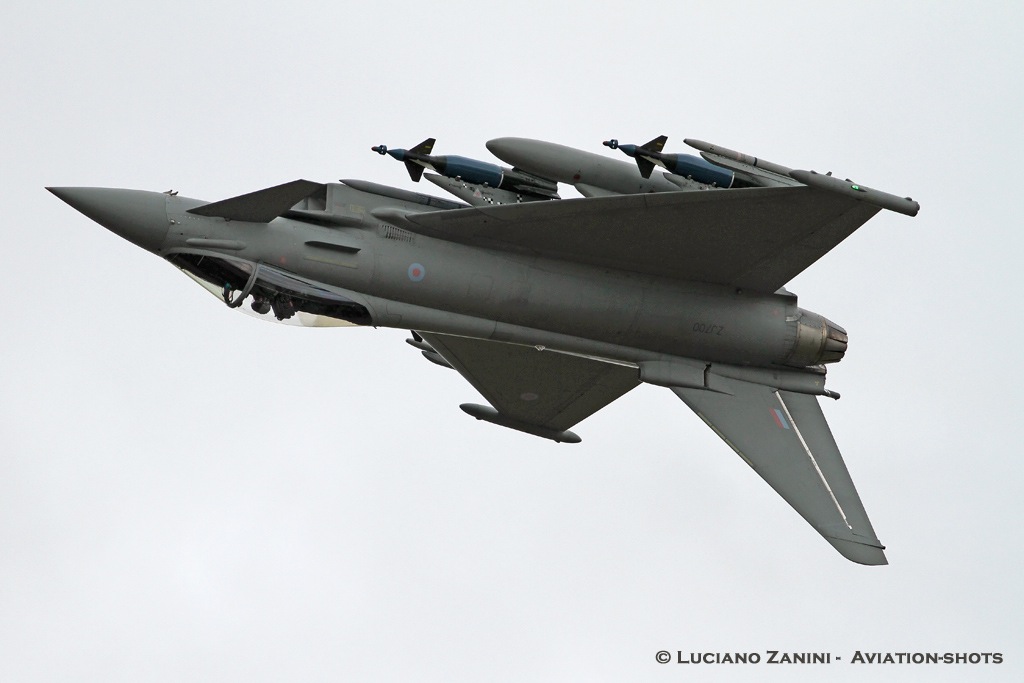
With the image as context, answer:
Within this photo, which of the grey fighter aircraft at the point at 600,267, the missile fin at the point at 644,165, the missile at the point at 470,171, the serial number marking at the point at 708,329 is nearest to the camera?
the grey fighter aircraft at the point at 600,267

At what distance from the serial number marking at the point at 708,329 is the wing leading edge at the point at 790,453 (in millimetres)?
896

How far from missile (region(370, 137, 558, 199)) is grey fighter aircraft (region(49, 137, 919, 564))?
46mm

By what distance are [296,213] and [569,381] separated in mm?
6277

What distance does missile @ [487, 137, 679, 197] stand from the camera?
20125 mm

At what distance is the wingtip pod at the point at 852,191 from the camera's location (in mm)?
20188

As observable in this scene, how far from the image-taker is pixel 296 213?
19.3 m

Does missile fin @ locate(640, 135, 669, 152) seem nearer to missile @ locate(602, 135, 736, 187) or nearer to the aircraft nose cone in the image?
missile @ locate(602, 135, 736, 187)

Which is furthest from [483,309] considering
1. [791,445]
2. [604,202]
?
[791,445]

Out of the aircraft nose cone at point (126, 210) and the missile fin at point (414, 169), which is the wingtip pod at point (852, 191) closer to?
the missile fin at point (414, 169)

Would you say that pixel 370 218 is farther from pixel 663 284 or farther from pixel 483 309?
pixel 663 284

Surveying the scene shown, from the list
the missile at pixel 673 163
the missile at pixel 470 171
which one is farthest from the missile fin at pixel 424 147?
the missile at pixel 673 163

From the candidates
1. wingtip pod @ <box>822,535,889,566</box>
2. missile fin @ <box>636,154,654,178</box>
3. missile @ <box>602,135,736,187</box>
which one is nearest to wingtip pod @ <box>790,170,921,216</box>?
missile @ <box>602,135,736,187</box>

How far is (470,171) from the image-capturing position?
65.8ft

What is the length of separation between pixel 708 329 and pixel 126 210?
28.1 feet
